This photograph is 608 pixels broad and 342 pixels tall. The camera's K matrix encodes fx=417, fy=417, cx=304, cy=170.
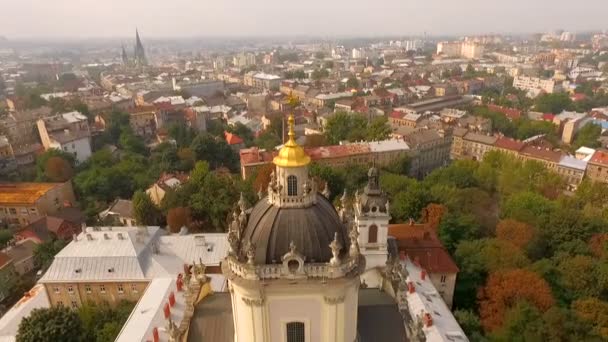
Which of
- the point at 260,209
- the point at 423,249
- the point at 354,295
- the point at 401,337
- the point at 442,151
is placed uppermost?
the point at 260,209

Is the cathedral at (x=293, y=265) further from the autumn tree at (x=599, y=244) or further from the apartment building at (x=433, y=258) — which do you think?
the autumn tree at (x=599, y=244)

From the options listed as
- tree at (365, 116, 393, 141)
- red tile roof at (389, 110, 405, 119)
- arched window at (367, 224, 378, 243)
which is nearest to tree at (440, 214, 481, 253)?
arched window at (367, 224, 378, 243)

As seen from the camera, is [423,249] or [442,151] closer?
[423,249]

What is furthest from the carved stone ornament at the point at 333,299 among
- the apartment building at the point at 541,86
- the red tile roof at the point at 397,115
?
the apartment building at the point at 541,86

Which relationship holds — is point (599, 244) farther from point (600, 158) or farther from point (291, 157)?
point (291, 157)

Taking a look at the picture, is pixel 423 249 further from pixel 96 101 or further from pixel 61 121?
pixel 96 101

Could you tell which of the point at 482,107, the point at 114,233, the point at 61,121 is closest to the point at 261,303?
the point at 114,233

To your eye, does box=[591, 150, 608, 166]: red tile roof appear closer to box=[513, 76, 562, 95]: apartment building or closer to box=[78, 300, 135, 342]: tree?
box=[78, 300, 135, 342]: tree
